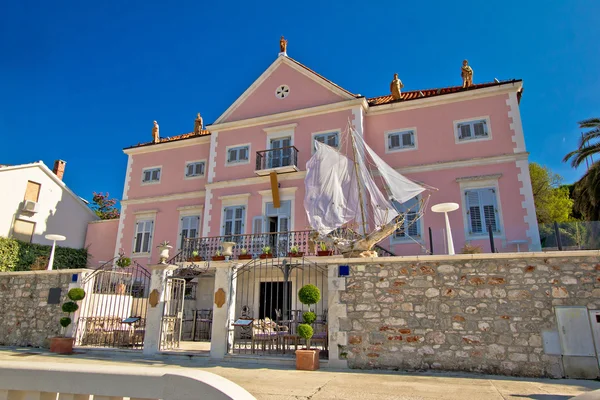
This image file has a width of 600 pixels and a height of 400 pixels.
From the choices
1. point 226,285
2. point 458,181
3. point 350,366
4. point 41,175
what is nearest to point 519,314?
point 350,366

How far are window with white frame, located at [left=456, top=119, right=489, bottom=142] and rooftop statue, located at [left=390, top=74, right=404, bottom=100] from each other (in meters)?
3.24

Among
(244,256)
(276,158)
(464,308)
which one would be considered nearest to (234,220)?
(244,256)

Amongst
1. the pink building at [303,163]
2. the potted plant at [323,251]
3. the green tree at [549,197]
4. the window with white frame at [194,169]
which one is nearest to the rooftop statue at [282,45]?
the pink building at [303,163]

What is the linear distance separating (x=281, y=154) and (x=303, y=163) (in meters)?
1.17

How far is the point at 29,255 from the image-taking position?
65.1ft

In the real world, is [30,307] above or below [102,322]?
above

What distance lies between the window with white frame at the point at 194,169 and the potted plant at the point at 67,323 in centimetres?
986

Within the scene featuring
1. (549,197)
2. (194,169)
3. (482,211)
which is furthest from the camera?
(549,197)

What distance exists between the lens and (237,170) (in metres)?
19.1

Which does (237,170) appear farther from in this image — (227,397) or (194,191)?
(227,397)

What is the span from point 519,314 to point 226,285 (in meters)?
6.67

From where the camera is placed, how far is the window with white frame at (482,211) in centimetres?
1501

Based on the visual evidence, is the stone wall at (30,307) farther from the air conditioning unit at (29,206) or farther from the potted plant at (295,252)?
the air conditioning unit at (29,206)

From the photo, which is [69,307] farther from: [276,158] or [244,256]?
[276,158]
